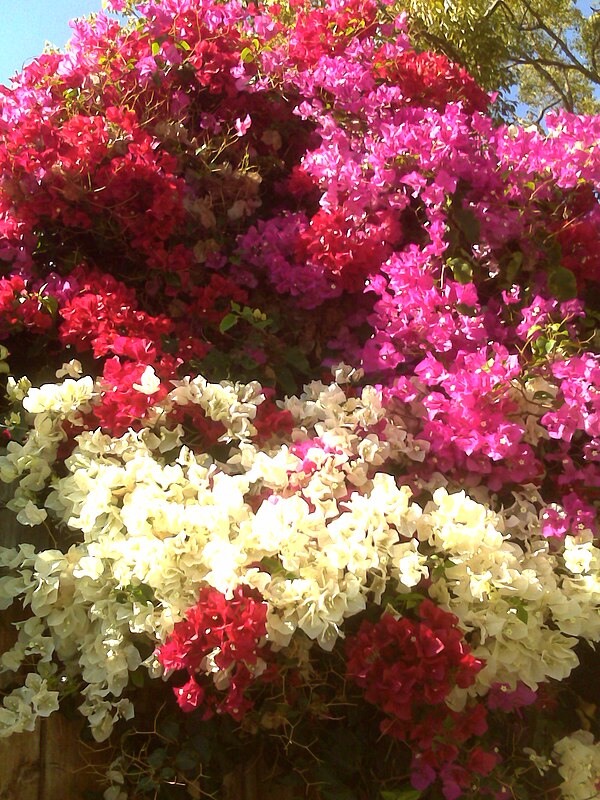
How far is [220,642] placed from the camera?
1.38m

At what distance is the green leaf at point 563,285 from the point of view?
224 cm

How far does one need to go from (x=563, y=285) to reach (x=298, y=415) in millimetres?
914

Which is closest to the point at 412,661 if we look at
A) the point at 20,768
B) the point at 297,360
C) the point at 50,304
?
the point at 20,768

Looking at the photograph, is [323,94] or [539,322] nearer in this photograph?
[539,322]

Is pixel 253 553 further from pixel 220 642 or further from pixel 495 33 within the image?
pixel 495 33

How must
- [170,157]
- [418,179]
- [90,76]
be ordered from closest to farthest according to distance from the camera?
[418,179] → [170,157] → [90,76]

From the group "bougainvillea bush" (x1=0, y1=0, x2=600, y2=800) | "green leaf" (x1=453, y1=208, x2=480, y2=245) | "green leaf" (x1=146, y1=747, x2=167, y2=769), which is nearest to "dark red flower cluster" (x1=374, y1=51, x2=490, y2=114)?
"bougainvillea bush" (x1=0, y1=0, x2=600, y2=800)

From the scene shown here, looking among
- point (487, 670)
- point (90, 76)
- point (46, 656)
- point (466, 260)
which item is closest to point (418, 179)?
point (466, 260)

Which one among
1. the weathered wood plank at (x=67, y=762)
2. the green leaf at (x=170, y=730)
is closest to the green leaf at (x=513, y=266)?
the green leaf at (x=170, y=730)

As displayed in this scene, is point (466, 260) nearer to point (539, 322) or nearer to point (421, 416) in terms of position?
point (539, 322)

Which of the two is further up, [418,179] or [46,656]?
[418,179]

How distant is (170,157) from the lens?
7.90 feet

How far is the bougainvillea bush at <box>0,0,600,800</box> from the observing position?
1509mm

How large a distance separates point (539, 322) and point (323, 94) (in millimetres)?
1216
